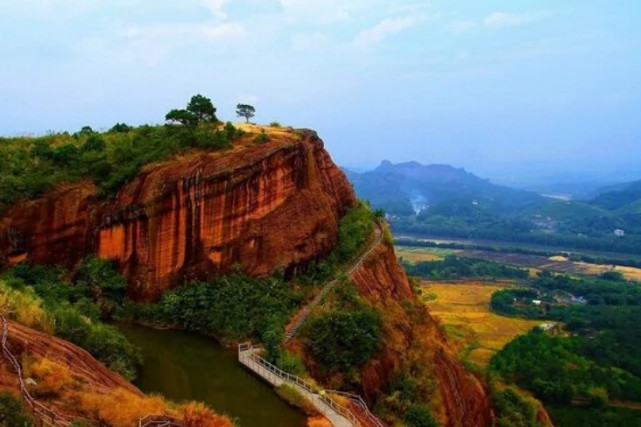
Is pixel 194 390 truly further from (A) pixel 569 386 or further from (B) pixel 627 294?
(B) pixel 627 294

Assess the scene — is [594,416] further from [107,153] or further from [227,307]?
[107,153]

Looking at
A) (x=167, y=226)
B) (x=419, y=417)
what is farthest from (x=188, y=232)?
(x=419, y=417)

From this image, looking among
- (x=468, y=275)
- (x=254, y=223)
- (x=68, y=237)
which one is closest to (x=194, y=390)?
(x=254, y=223)

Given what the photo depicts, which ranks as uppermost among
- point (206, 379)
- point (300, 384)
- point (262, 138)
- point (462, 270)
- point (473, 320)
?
point (262, 138)

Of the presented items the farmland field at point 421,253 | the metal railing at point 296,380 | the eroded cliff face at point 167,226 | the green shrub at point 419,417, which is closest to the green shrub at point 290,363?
the metal railing at point 296,380

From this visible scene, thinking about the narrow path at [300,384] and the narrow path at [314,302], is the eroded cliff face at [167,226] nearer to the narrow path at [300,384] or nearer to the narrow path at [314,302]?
the narrow path at [314,302]

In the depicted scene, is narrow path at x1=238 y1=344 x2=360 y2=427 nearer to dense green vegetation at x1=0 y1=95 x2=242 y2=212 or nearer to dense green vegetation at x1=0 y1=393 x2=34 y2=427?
dense green vegetation at x1=0 y1=393 x2=34 y2=427

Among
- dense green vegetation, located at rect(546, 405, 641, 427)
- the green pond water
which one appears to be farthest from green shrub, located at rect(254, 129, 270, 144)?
dense green vegetation, located at rect(546, 405, 641, 427)

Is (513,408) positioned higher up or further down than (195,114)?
further down
